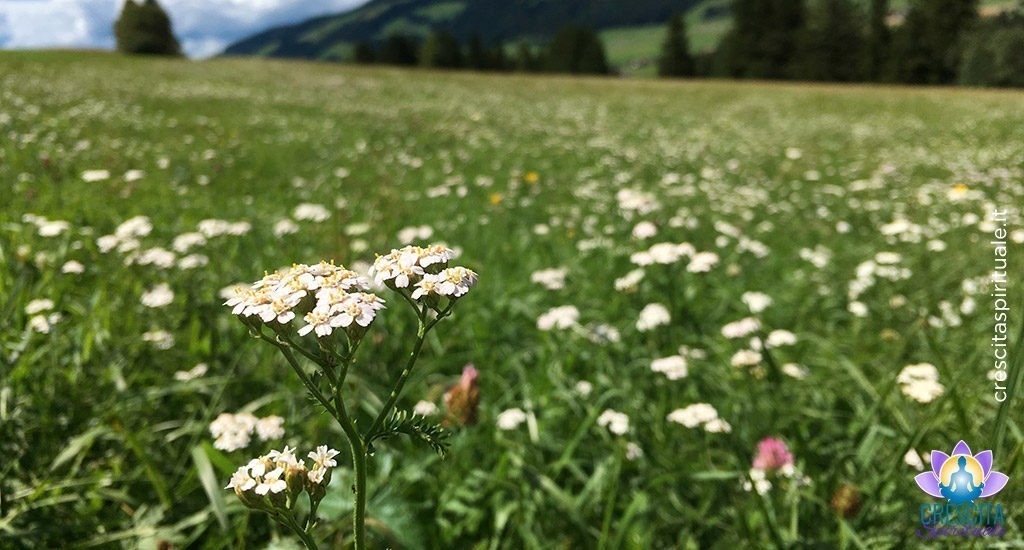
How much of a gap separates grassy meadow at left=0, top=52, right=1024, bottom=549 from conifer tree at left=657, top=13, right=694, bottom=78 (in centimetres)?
7416

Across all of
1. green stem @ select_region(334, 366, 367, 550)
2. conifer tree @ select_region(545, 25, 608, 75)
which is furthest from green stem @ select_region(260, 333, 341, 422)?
conifer tree @ select_region(545, 25, 608, 75)

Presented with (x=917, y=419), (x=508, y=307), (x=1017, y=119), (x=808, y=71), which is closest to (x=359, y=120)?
(x=508, y=307)

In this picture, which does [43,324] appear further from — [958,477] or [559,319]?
[958,477]

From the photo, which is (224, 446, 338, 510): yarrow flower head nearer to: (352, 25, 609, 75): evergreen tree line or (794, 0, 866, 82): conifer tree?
(794, 0, 866, 82): conifer tree

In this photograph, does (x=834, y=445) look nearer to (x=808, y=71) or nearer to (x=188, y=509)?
(x=188, y=509)

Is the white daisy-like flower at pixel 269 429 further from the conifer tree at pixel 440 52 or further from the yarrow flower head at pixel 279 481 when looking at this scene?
the conifer tree at pixel 440 52

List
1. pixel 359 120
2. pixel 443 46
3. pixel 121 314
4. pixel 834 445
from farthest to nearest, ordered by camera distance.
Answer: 1. pixel 443 46
2. pixel 359 120
3. pixel 121 314
4. pixel 834 445

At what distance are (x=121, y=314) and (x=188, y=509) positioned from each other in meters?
1.59

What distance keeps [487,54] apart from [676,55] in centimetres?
2681

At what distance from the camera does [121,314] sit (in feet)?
10.1

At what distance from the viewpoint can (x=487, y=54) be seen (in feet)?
269

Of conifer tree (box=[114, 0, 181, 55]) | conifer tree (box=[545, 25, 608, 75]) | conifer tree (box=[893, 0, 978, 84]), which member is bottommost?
conifer tree (box=[893, 0, 978, 84])

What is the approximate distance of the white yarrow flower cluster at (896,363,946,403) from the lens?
86.6 inches

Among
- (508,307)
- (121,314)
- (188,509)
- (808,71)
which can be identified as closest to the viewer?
(188,509)
